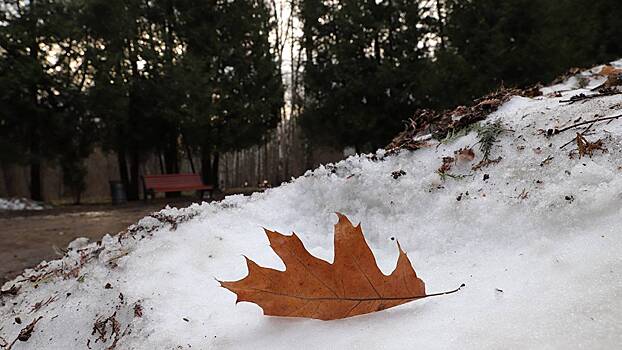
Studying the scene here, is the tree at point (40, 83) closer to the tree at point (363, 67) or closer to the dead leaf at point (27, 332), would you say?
the tree at point (363, 67)

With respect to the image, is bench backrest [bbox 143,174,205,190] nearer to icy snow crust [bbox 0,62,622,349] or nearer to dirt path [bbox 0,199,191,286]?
dirt path [bbox 0,199,191,286]

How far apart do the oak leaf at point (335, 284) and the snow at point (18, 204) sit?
935cm

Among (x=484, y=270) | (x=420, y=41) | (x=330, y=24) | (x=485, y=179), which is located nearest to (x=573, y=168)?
(x=485, y=179)

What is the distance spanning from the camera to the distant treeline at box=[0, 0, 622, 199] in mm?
8664

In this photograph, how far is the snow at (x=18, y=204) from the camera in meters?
8.38

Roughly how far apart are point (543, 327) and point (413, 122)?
1268 mm

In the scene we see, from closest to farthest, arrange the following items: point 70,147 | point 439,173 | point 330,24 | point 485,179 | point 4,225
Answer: point 485,179 < point 439,173 < point 4,225 < point 70,147 < point 330,24

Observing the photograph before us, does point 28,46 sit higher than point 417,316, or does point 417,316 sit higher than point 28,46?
point 28,46

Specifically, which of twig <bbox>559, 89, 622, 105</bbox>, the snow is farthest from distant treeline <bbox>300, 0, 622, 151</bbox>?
twig <bbox>559, 89, 622, 105</bbox>

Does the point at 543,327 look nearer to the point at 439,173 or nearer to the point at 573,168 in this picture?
the point at 573,168

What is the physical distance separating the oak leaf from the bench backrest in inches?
331

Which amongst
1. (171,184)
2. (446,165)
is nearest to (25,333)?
(446,165)

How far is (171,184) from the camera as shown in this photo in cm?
893

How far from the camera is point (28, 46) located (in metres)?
8.94
